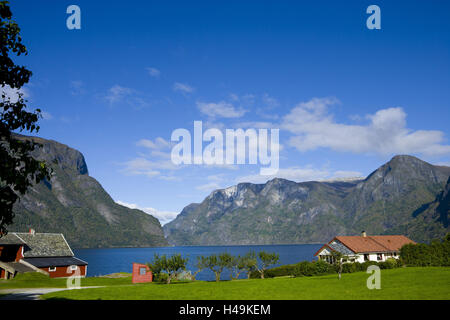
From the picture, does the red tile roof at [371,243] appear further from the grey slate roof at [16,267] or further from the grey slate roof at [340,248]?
the grey slate roof at [16,267]

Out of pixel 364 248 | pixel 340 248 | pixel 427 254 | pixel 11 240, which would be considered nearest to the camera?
pixel 427 254

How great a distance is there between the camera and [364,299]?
930 inches

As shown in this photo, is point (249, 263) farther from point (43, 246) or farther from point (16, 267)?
point (43, 246)

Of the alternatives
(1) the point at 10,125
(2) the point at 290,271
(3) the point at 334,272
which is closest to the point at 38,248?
(2) the point at 290,271

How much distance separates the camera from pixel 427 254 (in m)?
57.1

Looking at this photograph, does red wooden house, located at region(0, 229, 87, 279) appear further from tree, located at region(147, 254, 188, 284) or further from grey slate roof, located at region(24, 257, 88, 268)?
tree, located at region(147, 254, 188, 284)

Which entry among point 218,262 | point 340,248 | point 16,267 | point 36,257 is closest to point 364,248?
point 340,248

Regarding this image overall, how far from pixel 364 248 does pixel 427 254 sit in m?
18.0

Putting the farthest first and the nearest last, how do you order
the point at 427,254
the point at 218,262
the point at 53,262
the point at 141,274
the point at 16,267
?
the point at 53,262 → the point at 218,262 → the point at 16,267 → the point at 141,274 → the point at 427,254

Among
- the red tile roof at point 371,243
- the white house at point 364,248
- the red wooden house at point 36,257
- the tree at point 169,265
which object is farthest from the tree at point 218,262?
the red tile roof at point 371,243
